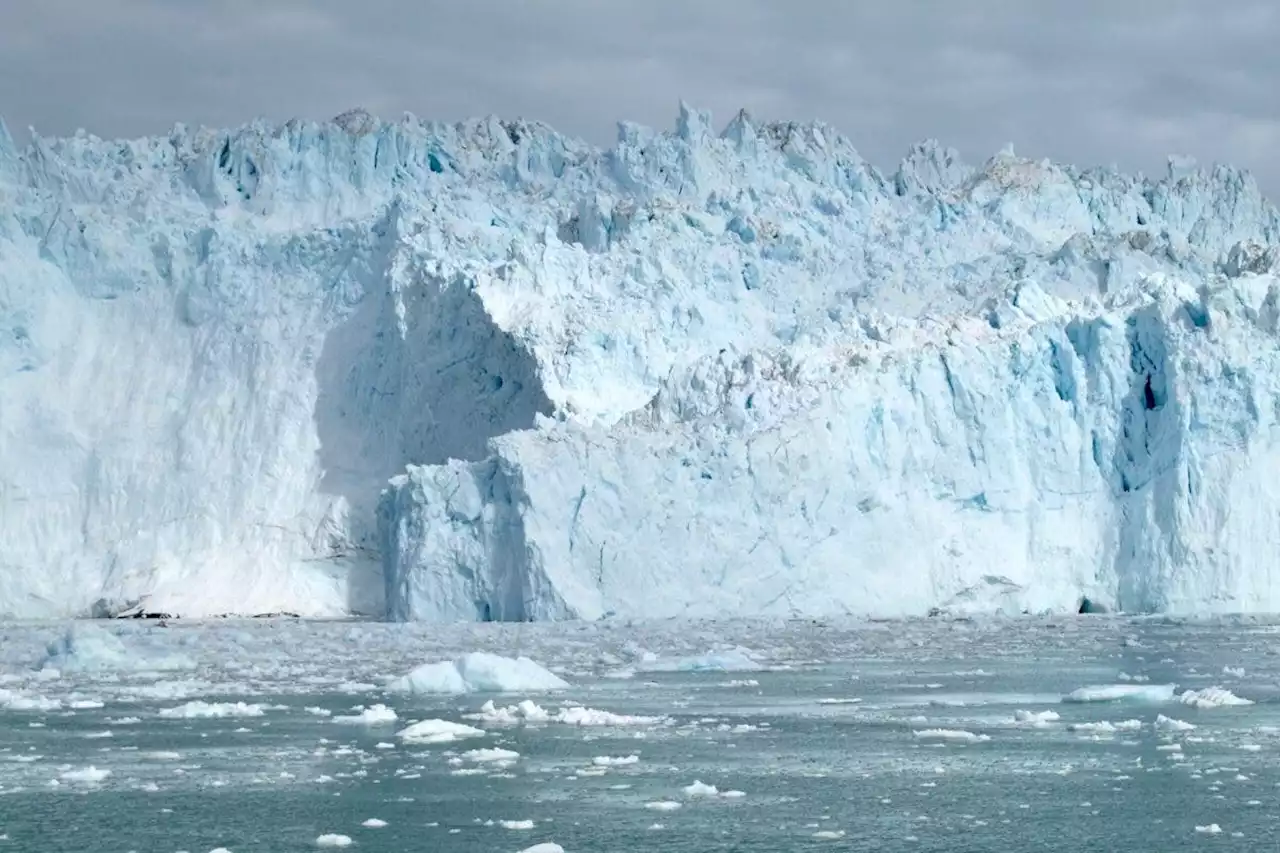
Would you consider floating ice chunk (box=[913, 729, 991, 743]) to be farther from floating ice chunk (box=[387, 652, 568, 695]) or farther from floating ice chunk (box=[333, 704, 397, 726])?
floating ice chunk (box=[387, 652, 568, 695])

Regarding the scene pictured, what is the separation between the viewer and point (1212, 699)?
13656 mm

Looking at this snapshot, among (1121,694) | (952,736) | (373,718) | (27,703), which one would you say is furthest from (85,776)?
(1121,694)

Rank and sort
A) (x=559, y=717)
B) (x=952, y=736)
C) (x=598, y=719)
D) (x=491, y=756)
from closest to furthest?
1. (x=491, y=756)
2. (x=952, y=736)
3. (x=598, y=719)
4. (x=559, y=717)

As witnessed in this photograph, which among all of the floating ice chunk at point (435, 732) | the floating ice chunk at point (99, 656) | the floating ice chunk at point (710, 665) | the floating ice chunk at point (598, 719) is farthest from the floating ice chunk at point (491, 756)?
the floating ice chunk at point (99, 656)

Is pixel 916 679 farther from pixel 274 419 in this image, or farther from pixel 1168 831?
pixel 274 419

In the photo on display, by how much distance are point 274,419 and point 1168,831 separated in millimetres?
23843

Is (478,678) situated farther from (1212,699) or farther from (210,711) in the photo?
(1212,699)

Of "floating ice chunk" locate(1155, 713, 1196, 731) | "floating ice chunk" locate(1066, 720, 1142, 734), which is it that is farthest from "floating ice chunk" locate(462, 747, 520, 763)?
"floating ice chunk" locate(1155, 713, 1196, 731)

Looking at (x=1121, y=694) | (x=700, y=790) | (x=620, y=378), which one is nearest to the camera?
(x=700, y=790)

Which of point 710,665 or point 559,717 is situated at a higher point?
point 710,665

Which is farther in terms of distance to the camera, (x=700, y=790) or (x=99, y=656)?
(x=99, y=656)

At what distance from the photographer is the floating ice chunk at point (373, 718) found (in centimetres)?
1284

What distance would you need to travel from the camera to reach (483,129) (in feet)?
116

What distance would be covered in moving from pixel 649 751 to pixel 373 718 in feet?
8.50
